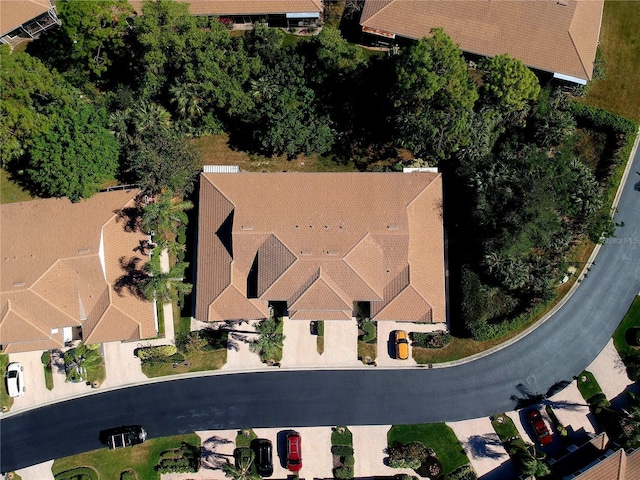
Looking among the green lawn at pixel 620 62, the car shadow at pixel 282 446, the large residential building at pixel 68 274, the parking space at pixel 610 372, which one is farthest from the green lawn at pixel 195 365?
the green lawn at pixel 620 62

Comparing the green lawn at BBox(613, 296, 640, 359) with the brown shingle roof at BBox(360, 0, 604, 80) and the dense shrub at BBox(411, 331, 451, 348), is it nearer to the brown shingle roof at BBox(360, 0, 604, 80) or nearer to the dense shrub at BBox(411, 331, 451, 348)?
the dense shrub at BBox(411, 331, 451, 348)

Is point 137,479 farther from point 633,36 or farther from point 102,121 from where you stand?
point 633,36

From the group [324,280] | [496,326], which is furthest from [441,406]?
[324,280]

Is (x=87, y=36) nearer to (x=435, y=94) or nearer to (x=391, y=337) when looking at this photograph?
(x=435, y=94)

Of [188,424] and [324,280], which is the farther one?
[188,424]

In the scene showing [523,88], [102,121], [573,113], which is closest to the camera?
[523,88]

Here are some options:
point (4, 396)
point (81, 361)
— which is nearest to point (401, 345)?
point (81, 361)

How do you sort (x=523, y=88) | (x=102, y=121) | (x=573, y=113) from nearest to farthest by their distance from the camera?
(x=523, y=88), (x=102, y=121), (x=573, y=113)

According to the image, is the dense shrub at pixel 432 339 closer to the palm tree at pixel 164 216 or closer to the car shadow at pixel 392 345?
the car shadow at pixel 392 345
